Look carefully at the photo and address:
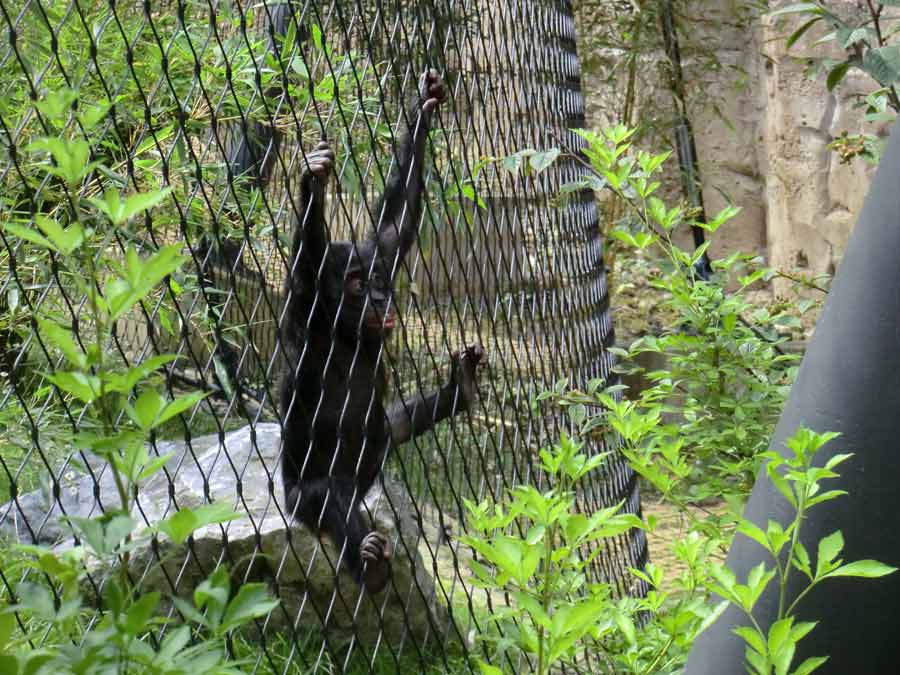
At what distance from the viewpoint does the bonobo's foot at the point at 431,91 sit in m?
2.75

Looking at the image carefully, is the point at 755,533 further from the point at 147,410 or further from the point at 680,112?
the point at 680,112

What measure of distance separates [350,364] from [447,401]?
1.16 feet

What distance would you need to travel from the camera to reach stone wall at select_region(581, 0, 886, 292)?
28.2 ft

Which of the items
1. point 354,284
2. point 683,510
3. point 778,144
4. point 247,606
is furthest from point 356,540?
point 778,144

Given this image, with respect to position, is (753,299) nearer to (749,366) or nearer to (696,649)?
(749,366)

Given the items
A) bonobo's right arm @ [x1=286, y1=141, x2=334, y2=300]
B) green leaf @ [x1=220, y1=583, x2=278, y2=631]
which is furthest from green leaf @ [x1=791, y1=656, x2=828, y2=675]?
bonobo's right arm @ [x1=286, y1=141, x2=334, y2=300]

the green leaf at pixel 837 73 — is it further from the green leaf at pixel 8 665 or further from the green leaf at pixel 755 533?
the green leaf at pixel 8 665

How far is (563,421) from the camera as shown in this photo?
329 centimetres

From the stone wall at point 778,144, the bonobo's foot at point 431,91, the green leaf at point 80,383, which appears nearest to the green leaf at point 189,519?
the green leaf at point 80,383

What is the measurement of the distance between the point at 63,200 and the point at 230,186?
1.14m

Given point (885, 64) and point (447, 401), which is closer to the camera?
point (885, 64)

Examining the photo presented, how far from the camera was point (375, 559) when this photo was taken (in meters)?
3.01

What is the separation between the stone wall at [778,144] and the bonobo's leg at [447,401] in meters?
5.29

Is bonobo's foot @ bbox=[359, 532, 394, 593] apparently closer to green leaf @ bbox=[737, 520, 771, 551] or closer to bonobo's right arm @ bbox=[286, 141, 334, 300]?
bonobo's right arm @ bbox=[286, 141, 334, 300]
